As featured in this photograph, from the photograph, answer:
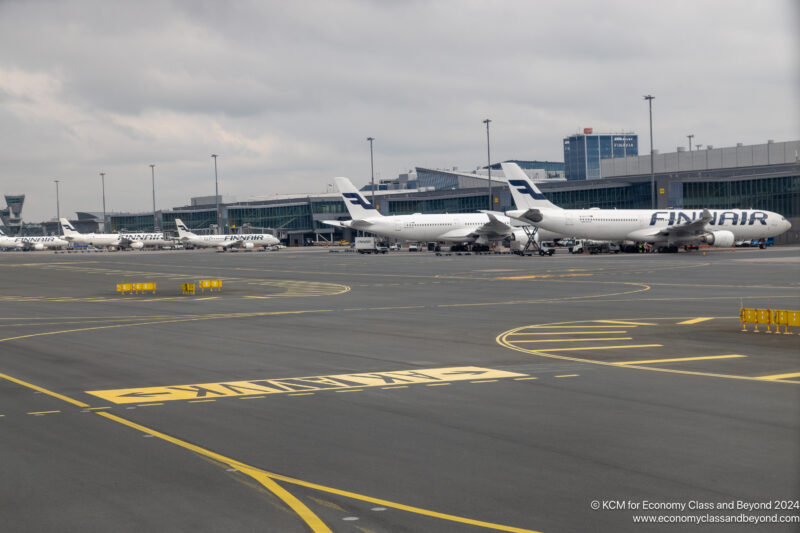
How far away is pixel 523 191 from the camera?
332ft

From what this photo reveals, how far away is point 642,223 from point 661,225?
2.20 m

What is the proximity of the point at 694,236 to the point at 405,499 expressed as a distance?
8813 centimetres

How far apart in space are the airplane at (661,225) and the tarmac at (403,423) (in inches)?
2299

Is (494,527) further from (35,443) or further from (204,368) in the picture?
(204,368)

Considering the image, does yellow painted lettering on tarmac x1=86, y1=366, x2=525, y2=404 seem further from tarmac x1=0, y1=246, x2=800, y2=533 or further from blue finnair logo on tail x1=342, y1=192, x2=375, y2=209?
blue finnair logo on tail x1=342, y1=192, x2=375, y2=209

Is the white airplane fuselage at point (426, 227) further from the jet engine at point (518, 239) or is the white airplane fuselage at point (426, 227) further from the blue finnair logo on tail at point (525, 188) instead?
the jet engine at point (518, 239)

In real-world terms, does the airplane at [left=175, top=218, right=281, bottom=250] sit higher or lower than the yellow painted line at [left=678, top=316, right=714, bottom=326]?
higher

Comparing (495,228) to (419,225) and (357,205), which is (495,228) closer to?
(419,225)

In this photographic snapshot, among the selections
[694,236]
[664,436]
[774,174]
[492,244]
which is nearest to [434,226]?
[492,244]

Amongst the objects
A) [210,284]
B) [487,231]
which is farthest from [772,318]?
[487,231]

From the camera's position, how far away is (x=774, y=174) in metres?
127

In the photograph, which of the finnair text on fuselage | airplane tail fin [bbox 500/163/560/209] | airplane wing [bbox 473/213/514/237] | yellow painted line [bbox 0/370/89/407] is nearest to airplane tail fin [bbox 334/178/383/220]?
airplane wing [bbox 473/213/514/237]

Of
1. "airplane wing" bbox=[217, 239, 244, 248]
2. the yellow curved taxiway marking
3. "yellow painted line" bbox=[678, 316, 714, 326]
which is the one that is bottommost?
"yellow painted line" bbox=[678, 316, 714, 326]

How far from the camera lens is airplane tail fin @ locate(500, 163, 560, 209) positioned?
101 m
